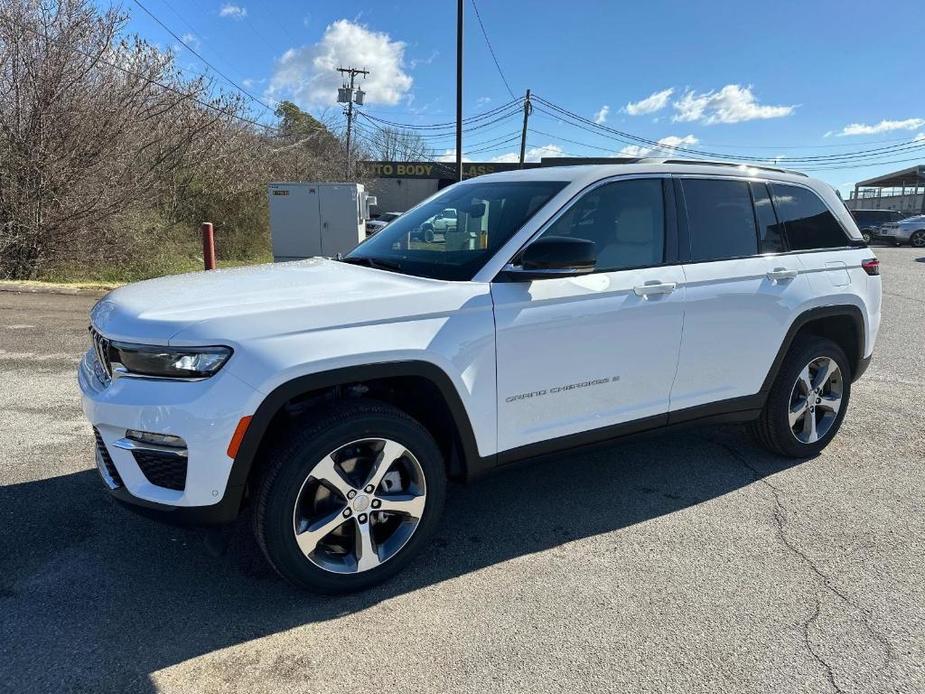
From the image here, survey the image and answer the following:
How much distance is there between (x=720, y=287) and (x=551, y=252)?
1.28 meters

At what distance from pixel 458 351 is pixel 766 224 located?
93.5 inches

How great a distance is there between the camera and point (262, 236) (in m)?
19.9

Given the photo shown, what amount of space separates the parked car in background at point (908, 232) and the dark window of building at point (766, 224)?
31.8 metres

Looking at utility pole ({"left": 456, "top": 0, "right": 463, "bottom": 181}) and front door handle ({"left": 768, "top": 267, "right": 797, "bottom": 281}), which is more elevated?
utility pole ({"left": 456, "top": 0, "right": 463, "bottom": 181})

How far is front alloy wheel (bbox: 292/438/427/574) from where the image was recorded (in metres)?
2.64

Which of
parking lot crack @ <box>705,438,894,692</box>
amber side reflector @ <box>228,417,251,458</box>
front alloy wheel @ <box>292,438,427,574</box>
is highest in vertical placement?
amber side reflector @ <box>228,417,251,458</box>

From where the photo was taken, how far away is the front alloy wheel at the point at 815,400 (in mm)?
4172

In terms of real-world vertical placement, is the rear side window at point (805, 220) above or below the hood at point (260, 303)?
above

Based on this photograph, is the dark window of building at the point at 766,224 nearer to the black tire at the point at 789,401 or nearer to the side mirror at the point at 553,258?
the black tire at the point at 789,401

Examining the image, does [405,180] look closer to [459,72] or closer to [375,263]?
[459,72]

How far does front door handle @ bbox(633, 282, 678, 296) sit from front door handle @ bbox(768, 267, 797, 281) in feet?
2.61

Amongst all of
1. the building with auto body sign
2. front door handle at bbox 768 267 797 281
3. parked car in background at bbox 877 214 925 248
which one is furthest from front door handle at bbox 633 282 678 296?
the building with auto body sign

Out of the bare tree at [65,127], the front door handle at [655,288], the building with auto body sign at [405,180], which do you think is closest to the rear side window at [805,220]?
the front door handle at [655,288]

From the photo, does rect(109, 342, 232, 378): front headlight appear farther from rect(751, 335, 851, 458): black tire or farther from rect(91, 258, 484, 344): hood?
rect(751, 335, 851, 458): black tire
